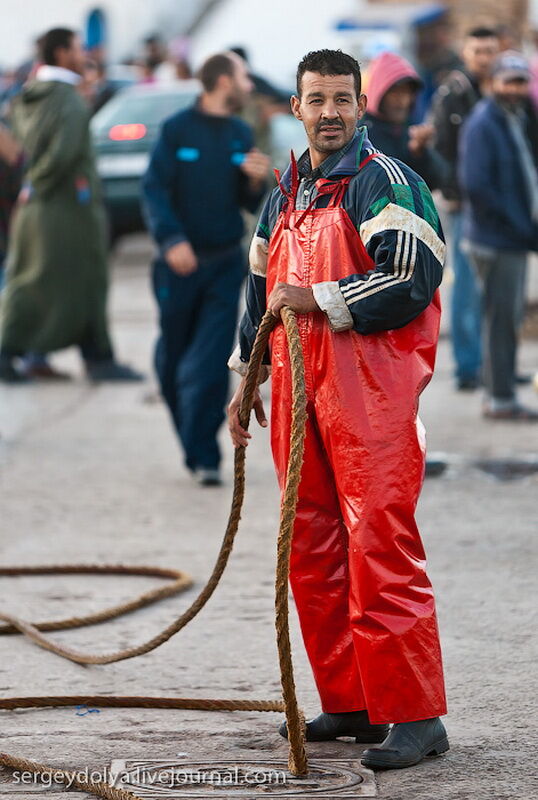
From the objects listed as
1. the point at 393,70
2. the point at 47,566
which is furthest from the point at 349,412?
the point at 393,70

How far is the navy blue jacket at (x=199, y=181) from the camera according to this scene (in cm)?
796

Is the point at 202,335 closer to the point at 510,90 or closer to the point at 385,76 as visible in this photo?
the point at 385,76

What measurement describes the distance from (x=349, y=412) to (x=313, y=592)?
1.71 ft

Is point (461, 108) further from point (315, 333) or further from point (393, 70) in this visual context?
point (315, 333)

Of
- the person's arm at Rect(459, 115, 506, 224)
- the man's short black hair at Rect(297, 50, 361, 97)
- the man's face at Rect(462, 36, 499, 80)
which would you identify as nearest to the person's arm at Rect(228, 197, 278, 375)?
the man's short black hair at Rect(297, 50, 361, 97)

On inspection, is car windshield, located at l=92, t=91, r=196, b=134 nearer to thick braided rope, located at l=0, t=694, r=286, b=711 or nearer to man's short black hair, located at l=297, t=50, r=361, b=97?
thick braided rope, located at l=0, t=694, r=286, b=711

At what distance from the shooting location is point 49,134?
1093 cm

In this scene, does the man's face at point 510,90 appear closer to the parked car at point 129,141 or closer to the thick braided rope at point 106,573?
the thick braided rope at point 106,573

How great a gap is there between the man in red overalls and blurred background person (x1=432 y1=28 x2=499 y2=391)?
5841 millimetres

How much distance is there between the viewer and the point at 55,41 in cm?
1088

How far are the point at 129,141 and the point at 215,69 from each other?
1112 centimetres

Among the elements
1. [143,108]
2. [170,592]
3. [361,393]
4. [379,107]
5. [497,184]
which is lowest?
[143,108]

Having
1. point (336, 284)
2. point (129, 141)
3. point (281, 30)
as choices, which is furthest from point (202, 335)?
point (281, 30)

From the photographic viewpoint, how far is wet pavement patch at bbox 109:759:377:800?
4.05 meters
